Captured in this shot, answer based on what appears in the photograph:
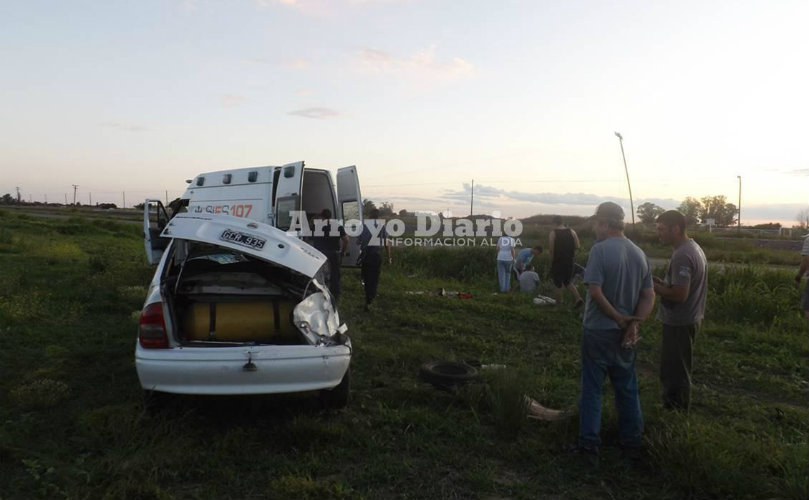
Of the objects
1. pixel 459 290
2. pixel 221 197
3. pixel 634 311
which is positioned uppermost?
pixel 221 197

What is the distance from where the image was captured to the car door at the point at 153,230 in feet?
34.9

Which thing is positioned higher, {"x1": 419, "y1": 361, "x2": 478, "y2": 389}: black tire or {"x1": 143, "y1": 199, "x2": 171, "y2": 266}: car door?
{"x1": 143, "y1": 199, "x2": 171, "y2": 266}: car door

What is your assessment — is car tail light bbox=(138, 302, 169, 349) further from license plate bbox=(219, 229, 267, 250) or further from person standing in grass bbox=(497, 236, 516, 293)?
person standing in grass bbox=(497, 236, 516, 293)

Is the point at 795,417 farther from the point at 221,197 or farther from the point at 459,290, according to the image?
the point at 221,197

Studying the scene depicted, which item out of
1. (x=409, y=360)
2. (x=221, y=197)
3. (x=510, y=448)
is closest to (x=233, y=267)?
(x=409, y=360)

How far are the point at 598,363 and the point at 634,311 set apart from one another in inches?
17.3

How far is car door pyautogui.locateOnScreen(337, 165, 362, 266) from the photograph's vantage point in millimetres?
11211

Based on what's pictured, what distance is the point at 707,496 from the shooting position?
127 inches

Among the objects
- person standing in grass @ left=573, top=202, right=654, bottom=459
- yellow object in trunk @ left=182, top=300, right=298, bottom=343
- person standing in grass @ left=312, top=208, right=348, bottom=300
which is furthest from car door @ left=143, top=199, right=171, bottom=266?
person standing in grass @ left=573, top=202, right=654, bottom=459

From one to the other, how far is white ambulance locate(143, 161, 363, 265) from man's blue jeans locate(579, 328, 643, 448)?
272 inches

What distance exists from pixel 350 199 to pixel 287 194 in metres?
1.47

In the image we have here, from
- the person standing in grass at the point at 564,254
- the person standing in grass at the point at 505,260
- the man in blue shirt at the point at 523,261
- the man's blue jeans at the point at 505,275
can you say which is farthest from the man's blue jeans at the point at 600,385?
the man in blue shirt at the point at 523,261

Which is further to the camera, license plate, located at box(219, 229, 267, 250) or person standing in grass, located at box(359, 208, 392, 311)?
person standing in grass, located at box(359, 208, 392, 311)

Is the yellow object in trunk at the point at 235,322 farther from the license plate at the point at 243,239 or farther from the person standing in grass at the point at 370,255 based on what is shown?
the person standing in grass at the point at 370,255
